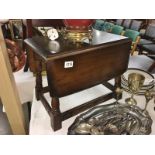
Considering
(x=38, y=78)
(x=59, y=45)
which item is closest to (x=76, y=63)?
(x=59, y=45)

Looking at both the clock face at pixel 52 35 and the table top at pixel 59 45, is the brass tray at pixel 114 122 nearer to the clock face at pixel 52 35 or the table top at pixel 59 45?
the table top at pixel 59 45

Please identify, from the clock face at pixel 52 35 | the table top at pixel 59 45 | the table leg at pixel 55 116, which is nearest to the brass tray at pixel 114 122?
the table leg at pixel 55 116

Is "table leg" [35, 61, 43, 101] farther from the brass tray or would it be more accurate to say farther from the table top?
the brass tray

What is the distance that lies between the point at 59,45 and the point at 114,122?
0.42 meters

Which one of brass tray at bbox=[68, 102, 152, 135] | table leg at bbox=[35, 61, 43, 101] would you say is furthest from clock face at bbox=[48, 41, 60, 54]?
brass tray at bbox=[68, 102, 152, 135]

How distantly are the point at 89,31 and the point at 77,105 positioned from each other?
1.32ft

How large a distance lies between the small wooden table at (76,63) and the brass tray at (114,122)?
5.0 inches

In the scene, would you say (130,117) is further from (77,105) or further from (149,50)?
(149,50)

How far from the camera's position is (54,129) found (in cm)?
→ 88

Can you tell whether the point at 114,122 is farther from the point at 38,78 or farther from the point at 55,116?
the point at 38,78

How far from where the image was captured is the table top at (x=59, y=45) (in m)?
0.75

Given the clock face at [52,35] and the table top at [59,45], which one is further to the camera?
the clock face at [52,35]
